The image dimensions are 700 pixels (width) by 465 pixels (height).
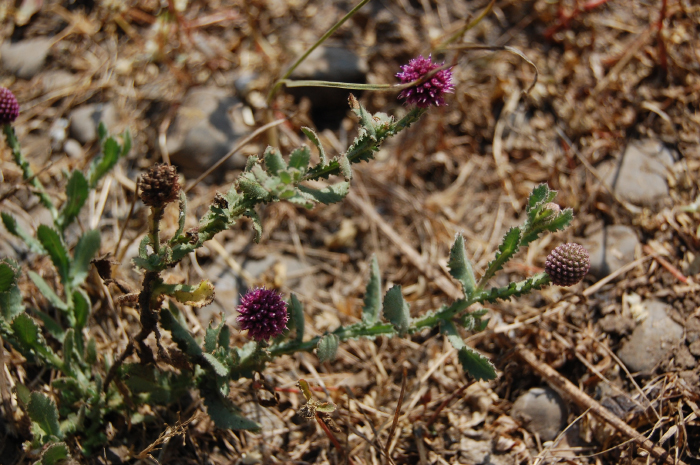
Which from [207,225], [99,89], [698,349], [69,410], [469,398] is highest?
[99,89]

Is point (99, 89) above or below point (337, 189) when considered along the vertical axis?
above

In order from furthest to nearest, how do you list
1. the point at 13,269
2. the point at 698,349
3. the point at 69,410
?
the point at 698,349 → the point at 69,410 → the point at 13,269

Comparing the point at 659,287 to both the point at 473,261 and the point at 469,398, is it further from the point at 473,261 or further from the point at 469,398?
the point at 469,398

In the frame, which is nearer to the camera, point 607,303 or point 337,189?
point 337,189

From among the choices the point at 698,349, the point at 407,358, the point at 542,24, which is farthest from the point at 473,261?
the point at 542,24

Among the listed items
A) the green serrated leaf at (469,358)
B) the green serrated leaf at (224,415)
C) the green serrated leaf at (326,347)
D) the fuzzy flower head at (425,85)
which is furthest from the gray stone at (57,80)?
the green serrated leaf at (469,358)

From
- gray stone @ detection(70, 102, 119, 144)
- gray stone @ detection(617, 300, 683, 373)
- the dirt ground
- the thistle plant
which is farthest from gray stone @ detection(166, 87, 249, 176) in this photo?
gray stone @ detection(617, 300, 683, 373)

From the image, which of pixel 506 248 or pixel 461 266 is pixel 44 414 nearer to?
pixel 461 266

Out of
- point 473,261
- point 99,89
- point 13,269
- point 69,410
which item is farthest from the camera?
point 99,89

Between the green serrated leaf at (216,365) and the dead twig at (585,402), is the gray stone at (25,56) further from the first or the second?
the dead twig at (585,402)
